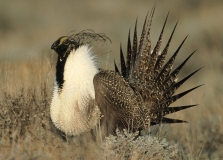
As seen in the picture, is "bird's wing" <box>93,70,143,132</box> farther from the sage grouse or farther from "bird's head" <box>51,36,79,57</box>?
"bird's head" <box>51,36,79,57</box>

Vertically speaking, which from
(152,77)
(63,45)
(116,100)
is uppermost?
(63,45)

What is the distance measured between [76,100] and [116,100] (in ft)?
0.95

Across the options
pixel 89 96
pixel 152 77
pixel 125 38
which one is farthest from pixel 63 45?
pixel 125 38

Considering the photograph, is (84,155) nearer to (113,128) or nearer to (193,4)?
(113,128)

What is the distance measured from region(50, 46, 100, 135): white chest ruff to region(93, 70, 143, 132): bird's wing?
0.16 feet

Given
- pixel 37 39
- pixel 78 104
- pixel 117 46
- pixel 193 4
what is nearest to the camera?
pixel 78 104

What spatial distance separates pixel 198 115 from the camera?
535 cm

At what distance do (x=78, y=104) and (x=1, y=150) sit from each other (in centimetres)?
56

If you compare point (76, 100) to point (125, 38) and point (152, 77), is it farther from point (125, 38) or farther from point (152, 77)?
point (125, 38)

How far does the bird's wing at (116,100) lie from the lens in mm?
3934

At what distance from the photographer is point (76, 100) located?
3881 mm

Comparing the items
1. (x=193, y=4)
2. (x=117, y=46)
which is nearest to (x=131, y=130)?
(x=117, y=46)

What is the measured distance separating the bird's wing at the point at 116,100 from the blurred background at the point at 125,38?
0.43 meters

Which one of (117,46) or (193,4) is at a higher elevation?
(193,4)
